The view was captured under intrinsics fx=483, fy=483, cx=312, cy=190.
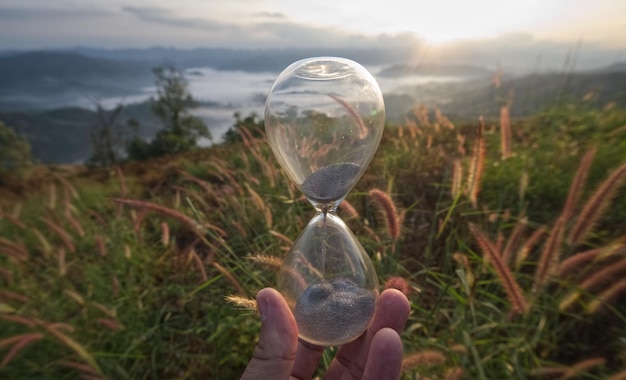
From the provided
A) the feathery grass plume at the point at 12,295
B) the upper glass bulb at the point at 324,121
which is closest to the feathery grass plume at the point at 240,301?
the upper glass bulb at the point at 324,121

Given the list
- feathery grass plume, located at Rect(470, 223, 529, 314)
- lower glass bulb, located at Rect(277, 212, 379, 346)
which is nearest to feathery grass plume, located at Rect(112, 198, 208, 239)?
lower glass bulb, located at Rect(277, 212, 379, 346)

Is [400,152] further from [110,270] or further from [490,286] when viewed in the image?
[110,270]

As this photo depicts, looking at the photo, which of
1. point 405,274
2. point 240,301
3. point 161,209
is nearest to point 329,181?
point 240,301

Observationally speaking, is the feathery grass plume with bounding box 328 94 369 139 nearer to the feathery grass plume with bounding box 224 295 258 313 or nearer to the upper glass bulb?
the upper glass bulb

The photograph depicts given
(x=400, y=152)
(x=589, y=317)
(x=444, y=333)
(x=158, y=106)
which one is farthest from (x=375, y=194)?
(x=158, y=106)

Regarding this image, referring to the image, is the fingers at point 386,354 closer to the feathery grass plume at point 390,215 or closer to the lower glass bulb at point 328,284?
the lower glass bulb at point 328,284

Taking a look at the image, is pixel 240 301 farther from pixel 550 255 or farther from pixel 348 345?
pixel 550 255

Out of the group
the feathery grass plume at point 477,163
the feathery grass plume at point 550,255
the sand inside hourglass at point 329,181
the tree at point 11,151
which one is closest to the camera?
the sand inside hourglass at point 329,181
